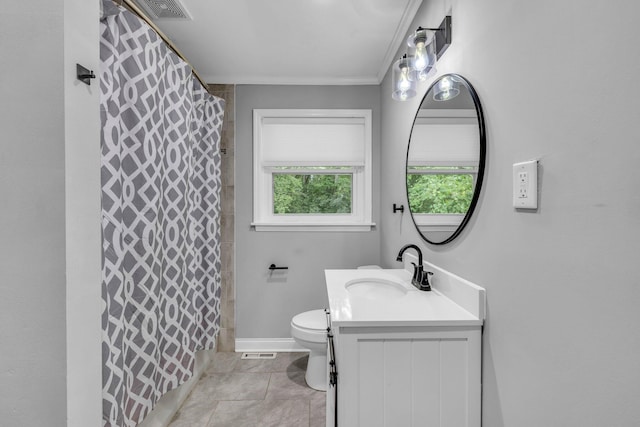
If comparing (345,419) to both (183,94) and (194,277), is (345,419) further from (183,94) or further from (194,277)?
(183,94)

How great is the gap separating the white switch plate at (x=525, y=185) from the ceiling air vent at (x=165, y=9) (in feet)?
6.20

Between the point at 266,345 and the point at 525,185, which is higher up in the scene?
the point at 525,185

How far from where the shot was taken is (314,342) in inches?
81.0

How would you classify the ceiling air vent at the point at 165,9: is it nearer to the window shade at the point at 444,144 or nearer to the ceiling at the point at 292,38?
the ceiling at the point at 292,38

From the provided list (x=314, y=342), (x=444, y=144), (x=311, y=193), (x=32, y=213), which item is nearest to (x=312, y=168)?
(x=311, y=193)

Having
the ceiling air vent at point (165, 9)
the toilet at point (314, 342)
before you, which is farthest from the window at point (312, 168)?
the ceiling air vent at point (165, 9)

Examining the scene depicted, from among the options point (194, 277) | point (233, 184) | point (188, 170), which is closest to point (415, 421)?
point (194, 277)

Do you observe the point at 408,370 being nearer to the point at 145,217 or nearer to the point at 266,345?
the point at 145,217

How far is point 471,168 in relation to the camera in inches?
46.4

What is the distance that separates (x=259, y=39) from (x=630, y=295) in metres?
2.25

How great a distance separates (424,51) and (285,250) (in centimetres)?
185

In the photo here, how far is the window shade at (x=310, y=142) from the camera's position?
2770 mm

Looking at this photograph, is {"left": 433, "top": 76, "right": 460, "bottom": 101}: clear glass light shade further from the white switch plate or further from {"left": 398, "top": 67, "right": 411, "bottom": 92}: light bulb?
the white switch plate

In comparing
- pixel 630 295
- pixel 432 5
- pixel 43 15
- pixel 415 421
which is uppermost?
pixel 432 5
